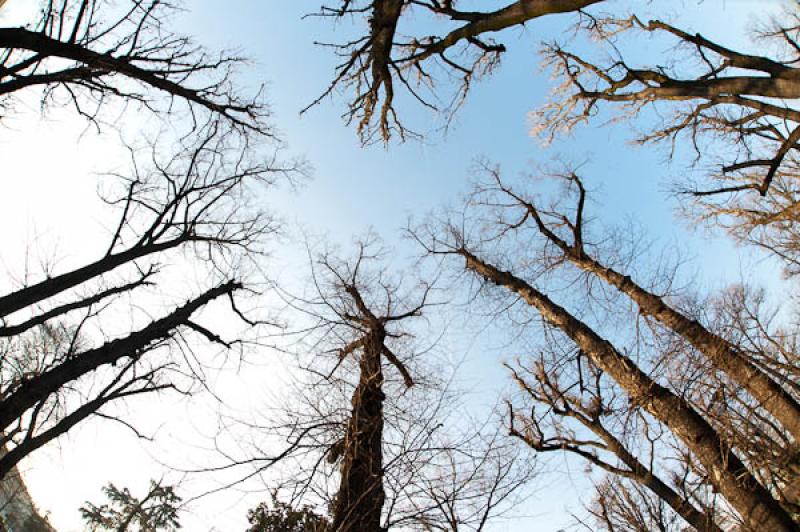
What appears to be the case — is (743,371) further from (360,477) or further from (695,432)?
(360,477)

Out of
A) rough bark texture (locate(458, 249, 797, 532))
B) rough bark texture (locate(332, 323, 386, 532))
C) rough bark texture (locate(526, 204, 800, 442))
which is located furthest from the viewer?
rough bark texture (locate(526, 204, 800, 442))

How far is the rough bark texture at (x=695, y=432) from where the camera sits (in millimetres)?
3598

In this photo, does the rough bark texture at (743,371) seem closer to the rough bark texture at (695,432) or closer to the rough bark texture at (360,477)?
the rough bark texture at (695,432)

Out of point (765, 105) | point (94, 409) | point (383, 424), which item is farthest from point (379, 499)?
point (765, 105)

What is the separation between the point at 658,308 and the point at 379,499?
13.9 feet

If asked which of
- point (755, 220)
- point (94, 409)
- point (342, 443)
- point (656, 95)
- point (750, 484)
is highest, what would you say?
point (94, 409)

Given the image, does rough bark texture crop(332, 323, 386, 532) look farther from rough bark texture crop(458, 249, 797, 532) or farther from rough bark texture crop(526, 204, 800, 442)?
rough bark texture crop(526, 204, 800, 442)

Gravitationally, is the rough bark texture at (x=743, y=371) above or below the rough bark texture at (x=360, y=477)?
below

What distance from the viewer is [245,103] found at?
6.56 m

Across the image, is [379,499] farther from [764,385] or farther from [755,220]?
[755,220]

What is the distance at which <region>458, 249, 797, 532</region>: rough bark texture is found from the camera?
3.60 metres

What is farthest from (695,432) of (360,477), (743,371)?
(360,477)

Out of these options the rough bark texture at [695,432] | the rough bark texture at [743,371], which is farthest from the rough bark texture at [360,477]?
the rough bark texture at [743,371]

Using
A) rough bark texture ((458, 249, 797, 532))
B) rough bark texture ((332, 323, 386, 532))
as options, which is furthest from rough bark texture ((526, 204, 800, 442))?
rough bark texture ((332, 323, 386, 532))
